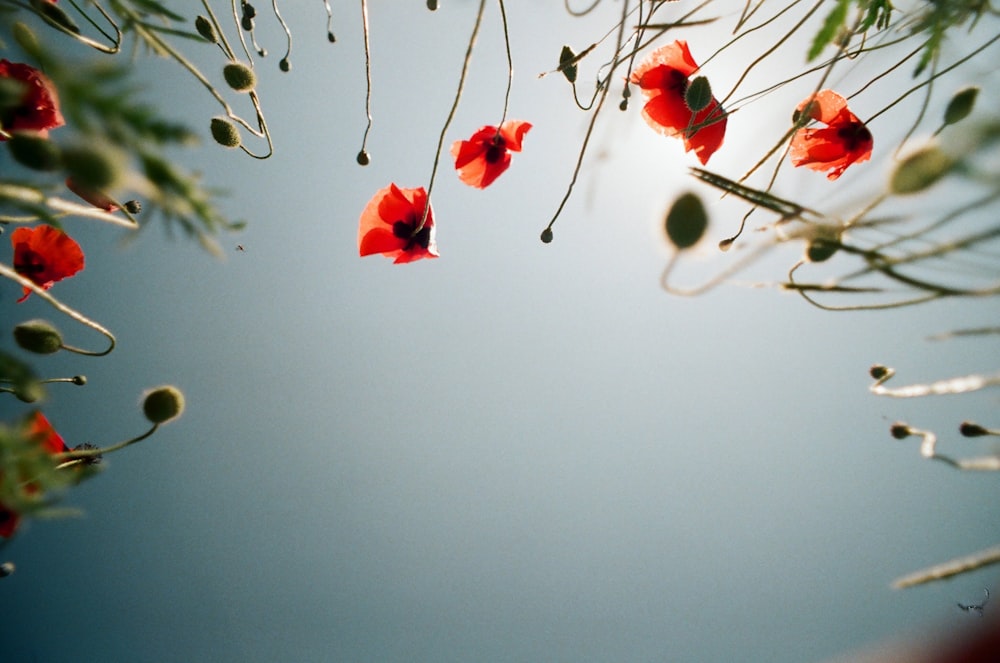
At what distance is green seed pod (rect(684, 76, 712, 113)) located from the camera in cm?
63

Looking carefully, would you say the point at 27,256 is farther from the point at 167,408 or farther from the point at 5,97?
the point at 5,97

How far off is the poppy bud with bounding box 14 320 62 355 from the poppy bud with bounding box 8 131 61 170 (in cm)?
30

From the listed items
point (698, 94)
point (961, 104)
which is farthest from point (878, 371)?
point (698, 94)

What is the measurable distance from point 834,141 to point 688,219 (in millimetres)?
524

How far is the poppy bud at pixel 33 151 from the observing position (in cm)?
30

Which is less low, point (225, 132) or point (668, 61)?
point (668, 61)

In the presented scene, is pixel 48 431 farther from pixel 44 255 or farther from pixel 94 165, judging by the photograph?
pixel 44 255

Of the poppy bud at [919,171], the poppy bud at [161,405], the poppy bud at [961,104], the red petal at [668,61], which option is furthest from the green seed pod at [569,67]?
the poppy bud at [161,405]

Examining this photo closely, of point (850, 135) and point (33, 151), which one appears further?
point (850, 135)

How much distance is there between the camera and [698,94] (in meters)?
0.64

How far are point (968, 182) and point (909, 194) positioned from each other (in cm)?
9

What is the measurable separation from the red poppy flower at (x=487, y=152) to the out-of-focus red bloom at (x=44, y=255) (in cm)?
59

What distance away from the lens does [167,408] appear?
519mm

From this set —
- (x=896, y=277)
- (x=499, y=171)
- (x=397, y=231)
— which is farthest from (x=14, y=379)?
(x=499, y=171)
